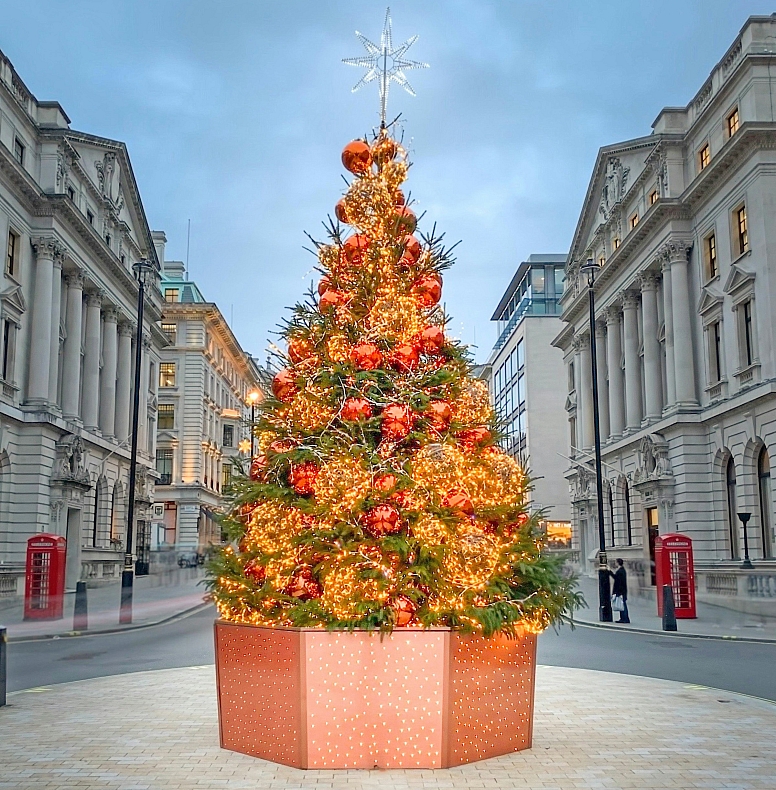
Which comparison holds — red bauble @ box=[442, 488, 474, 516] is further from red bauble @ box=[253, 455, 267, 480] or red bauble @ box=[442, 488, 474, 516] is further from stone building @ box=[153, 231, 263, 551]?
stone building @ box=[153, 231, 263, 551]

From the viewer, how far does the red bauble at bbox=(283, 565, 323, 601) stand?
7.87 metres

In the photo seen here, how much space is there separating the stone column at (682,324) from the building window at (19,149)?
2906cm

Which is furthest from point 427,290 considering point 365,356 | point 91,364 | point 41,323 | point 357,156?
point 91,364

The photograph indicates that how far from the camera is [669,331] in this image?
4278 centimetres

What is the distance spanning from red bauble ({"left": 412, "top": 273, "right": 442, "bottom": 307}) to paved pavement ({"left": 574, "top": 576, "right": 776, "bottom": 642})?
15.6 meters

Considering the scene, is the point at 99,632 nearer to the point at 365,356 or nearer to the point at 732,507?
the point at 365,356

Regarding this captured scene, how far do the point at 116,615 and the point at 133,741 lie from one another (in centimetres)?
2090

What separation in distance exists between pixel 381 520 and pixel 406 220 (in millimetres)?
3276

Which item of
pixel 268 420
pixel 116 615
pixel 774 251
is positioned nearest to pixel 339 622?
pixel 268 420

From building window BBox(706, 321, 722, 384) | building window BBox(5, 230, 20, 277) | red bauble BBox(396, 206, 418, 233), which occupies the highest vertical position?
building window BBox(5, 230, 20, 277)

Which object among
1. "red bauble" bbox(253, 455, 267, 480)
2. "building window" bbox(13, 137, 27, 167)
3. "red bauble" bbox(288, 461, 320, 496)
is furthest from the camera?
"building window" bbox(13, 137, 27, 167)

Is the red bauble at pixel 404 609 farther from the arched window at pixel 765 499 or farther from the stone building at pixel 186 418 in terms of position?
the stone building at pixel 186 418

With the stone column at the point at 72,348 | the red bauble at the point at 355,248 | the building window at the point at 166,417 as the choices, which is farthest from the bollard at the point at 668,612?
the building window at the point at 166,417

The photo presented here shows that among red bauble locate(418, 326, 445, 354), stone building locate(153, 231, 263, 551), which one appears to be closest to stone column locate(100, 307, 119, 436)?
stone building locate(153, 231, 263, 551)
